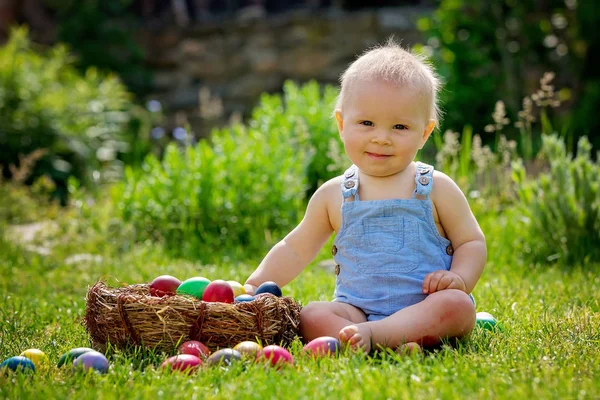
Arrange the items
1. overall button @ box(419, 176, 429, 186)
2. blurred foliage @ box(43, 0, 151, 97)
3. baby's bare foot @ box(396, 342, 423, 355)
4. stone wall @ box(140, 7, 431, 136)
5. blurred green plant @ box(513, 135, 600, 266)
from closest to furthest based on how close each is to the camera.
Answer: baby's bare foot @ box(396, 342, 423, 355) → overall button @ box(419, 176, 429, 186) → blurred green plant @ box(513, 135, 600, 266) → stone wall @ box(140, 7, 431, 136) → blurred foliage @ box(43, 0, 151, 97)

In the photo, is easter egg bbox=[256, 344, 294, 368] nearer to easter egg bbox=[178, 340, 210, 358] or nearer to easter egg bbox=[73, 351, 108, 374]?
easter egg bbox=[178, 340, 210, 358]

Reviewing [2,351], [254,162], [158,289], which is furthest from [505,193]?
[2,351]

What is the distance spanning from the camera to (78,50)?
945 cm

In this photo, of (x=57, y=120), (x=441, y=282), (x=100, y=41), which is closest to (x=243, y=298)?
(x=441, y=282)

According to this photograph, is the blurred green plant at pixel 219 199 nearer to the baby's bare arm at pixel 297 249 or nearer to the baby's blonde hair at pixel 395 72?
the baby's bare arm at pixel 297 249

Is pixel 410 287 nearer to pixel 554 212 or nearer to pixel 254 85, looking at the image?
pixel 554 212

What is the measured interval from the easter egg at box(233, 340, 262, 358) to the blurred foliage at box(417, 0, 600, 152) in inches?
177

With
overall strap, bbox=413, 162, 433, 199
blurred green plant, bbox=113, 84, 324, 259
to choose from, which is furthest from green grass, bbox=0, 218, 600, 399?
blurred green plant, bbox=113, 84, 324, 259

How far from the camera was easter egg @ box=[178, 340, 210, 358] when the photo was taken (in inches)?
102

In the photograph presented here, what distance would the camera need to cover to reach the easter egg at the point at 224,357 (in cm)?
248

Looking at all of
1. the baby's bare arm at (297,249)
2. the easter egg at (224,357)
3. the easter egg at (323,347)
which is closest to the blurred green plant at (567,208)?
the baby's bare arm at (297,249)

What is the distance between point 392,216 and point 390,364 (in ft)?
2.06

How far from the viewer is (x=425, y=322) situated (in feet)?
8.88

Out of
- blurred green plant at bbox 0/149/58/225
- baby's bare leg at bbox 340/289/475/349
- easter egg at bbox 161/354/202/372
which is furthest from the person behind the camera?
blurred green plant at bbox 0/149/58/225
